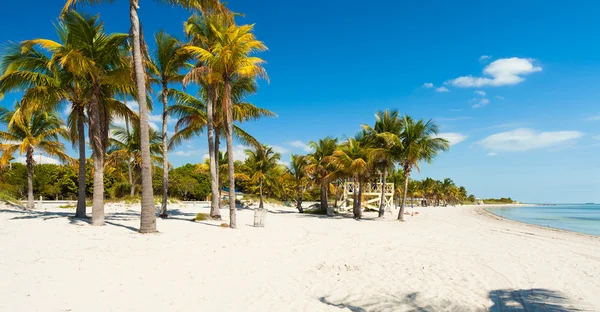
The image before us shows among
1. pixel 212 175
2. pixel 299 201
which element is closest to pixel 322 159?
pixel 299 201

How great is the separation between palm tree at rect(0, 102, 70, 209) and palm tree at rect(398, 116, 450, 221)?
21974 millimetres

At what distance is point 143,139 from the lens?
10680mm

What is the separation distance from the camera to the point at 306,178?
29609 mm

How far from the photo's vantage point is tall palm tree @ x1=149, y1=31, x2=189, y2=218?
1592 centimetres

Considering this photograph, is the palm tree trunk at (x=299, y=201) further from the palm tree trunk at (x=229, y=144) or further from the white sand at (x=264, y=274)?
the white sand at (x=264, y=274)

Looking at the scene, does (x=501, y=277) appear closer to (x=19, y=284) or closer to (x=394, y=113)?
(x=19, y=284)

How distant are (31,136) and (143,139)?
15.5 meters

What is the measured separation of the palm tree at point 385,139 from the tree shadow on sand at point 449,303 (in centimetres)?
1617

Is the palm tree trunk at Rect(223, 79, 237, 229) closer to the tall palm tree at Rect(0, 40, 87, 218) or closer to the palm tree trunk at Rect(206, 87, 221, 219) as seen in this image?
the palm tree trunk at Rect(206, 87, 221, 219)

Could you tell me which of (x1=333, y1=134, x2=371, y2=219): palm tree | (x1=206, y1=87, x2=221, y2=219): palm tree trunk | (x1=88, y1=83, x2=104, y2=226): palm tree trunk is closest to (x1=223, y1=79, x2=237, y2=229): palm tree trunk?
(x1=206, y1=87, x2=221, y2=219): palm tree trunk

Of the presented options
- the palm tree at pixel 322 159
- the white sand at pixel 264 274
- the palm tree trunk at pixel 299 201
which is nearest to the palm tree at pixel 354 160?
the palm tree at pixel 322 159

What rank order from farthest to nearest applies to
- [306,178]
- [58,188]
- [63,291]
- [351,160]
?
[58,188] < [306,178] < [351,160] < [63,291]

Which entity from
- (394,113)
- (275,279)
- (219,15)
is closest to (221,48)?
(219,15)

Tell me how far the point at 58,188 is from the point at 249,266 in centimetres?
4258
